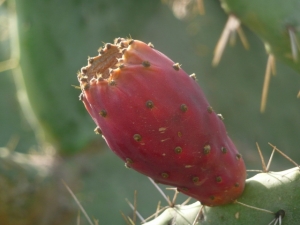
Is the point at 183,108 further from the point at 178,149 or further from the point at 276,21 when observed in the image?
the point at 276,21

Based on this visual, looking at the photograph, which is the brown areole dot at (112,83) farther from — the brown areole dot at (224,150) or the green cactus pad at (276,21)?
the green cactus pad at (276,21)

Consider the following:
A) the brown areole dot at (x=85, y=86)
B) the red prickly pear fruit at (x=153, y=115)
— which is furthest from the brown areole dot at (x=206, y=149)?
the brown areole dot at (x=85, y=86)

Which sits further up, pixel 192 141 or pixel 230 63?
pixel 230 63

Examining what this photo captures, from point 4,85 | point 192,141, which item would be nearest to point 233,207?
point 192,141

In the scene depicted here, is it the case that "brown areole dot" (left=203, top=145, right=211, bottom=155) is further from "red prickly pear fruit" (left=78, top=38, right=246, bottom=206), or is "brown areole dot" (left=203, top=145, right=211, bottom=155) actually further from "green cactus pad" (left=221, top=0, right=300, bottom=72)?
"green cactus pad" (left=221, top=0, right=300, bottom=72)

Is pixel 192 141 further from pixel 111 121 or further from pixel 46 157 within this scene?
pixel 46 157

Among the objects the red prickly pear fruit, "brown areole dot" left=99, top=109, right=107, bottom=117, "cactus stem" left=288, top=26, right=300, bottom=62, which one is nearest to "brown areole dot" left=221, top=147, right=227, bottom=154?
the red prickly pear fruit
